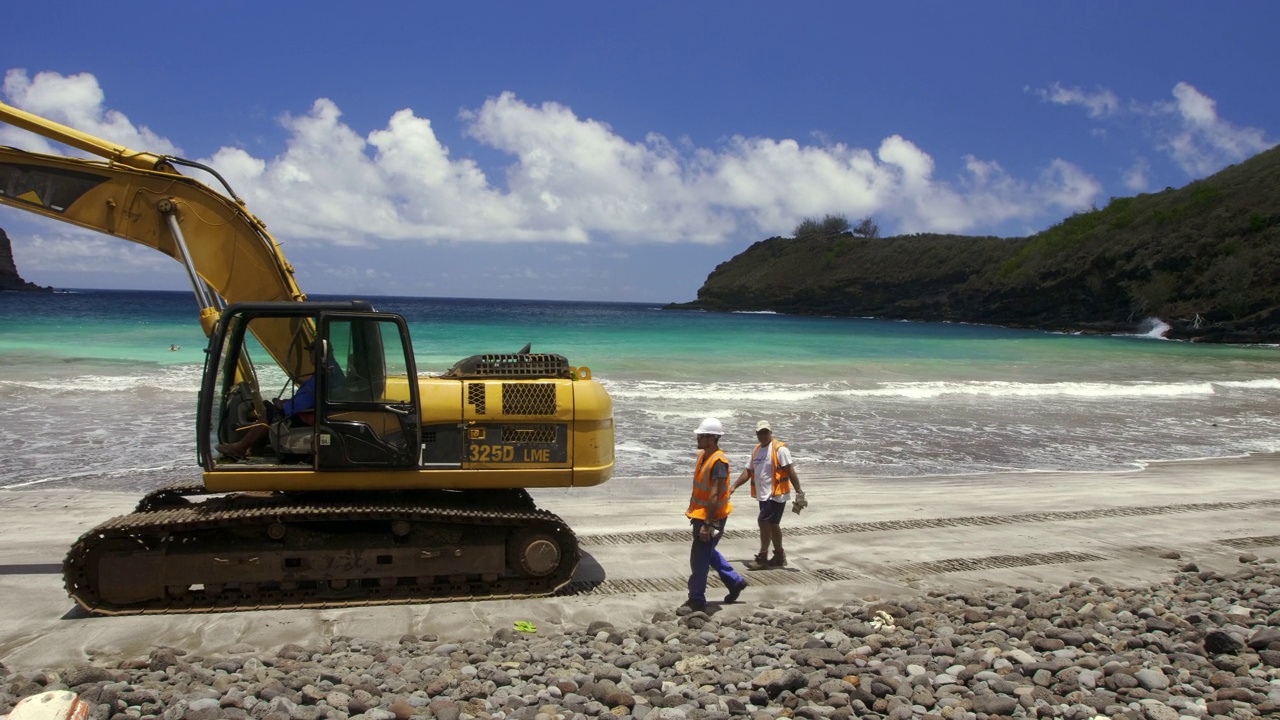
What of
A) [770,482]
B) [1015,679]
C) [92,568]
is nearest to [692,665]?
[1015,679]

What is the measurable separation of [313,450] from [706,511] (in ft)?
9.34

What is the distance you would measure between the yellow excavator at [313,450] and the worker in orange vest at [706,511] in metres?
0.81

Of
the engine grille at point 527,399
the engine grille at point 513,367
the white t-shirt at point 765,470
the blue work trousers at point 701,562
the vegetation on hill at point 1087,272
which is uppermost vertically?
the vegetation on hill at point 1087,272

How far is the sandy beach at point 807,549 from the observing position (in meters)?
6.11

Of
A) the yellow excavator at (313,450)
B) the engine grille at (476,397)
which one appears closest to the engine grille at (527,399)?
the yellow excavator at (313,450)

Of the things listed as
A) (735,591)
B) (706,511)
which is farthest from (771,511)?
(706,511)

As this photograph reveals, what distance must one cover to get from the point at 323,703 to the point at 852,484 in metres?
8.32

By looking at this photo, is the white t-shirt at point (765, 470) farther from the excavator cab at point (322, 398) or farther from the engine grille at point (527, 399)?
the excavator cab at point (322, 398)

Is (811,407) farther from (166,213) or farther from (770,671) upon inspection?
(770,671)

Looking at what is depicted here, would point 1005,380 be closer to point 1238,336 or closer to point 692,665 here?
point 692,665

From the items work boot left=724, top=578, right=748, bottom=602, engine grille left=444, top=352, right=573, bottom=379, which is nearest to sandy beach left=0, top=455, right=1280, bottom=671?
work boot left=724, top=578, right=748, bottom=602

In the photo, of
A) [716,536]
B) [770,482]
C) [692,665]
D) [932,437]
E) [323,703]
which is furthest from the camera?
[932,437]

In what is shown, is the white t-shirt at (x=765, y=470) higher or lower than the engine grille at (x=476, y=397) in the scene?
lower

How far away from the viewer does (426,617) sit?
6.40m
